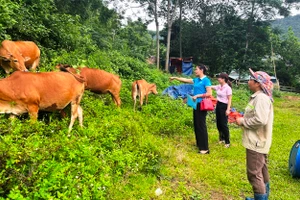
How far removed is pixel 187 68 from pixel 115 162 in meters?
25.7

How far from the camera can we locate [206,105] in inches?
255

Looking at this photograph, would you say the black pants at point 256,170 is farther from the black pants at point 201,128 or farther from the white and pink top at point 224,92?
the white and pink top at point 224,92

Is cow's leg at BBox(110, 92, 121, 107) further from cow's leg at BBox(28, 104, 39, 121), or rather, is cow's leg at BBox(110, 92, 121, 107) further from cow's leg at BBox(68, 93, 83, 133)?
cow's leg at BBox(28, 104, 39, 121)

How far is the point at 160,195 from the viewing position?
4.40 meters

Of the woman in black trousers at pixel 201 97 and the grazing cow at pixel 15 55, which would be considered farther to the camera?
the woman in black trousers at pixel 201 97

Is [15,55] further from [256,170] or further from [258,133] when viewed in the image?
[256,170]

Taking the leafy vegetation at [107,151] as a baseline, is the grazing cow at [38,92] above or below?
above

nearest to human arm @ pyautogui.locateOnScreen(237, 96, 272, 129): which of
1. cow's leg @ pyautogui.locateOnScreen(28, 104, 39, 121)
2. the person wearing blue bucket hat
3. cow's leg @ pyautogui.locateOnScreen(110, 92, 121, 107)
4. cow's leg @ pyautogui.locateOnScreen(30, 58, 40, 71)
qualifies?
the person wearing blue bucket hat

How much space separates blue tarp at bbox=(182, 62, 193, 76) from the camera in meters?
29.2

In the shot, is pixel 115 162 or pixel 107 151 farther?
pixel 107 151

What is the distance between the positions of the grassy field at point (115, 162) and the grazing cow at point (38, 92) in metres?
0.25

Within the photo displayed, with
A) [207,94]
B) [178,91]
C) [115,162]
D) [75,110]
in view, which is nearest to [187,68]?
[178,91]

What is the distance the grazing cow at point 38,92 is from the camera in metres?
4.34

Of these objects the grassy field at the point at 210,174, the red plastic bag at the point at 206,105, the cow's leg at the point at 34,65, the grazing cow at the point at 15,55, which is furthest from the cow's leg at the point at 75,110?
the red plastic bag at the point at 206,105
